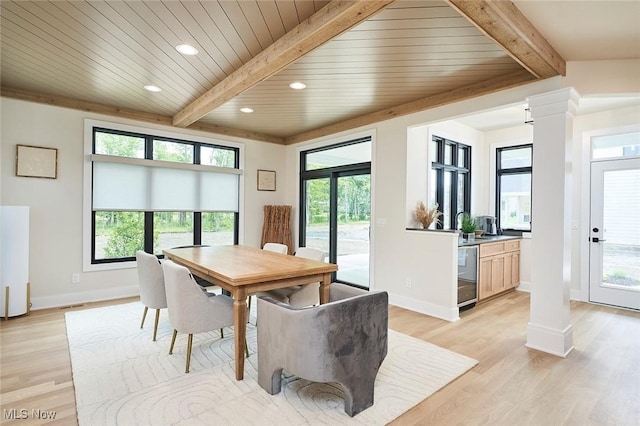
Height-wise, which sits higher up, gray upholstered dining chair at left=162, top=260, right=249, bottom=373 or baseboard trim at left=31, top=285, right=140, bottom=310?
gray upholstered dining chair at left=162, top=260, right=249, bottom=373

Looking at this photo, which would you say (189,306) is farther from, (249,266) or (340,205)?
(340,205)

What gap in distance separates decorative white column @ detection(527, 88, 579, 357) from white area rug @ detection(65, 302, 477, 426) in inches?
34.4

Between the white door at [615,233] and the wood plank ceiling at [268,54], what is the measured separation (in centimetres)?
252

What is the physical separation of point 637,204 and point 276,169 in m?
5.25

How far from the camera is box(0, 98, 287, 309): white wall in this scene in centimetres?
372

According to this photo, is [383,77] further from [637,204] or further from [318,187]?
[637,204]

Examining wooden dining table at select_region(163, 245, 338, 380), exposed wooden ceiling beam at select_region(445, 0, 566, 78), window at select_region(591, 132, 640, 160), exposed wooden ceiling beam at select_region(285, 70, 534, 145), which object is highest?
exposed wooden ceiling beam at select_region(285, 70, 534, 145)

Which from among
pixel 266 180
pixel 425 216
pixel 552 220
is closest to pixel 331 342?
pixel 552 220

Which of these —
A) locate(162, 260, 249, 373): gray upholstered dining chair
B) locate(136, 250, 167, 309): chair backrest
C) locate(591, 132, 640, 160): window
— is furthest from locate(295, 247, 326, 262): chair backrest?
locate(591, 132, 640, 160): window

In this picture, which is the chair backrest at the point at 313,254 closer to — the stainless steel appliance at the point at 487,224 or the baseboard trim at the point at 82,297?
the baseboard trim at the point at 82,297

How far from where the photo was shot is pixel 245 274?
234cm

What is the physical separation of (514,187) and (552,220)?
279cm

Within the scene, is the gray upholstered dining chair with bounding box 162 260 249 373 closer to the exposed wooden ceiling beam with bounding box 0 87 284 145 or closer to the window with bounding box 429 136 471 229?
the exposed wooden ceiling beam with bounding box 0 87 284 145

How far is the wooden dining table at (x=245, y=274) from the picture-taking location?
2.29 meters
